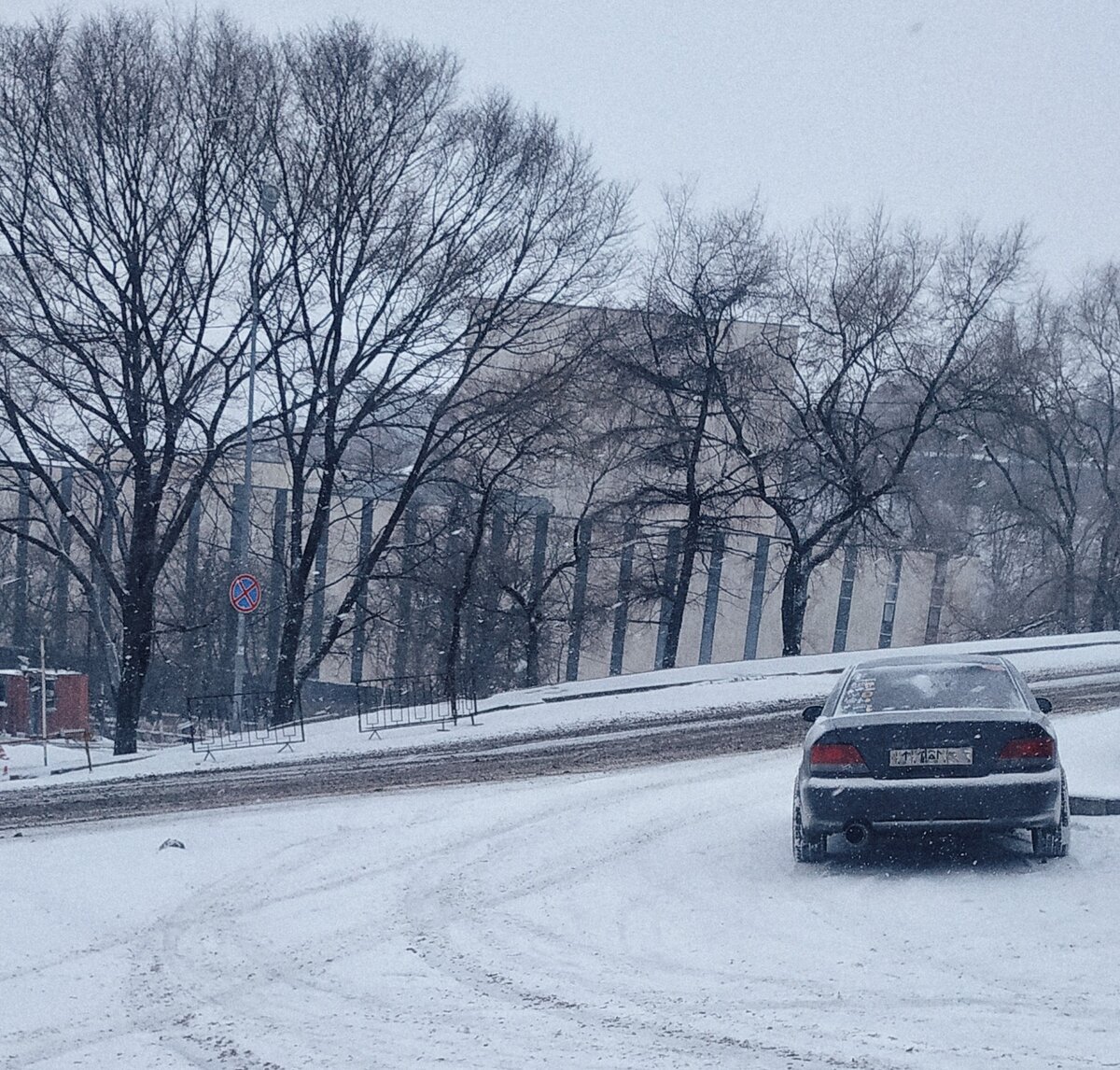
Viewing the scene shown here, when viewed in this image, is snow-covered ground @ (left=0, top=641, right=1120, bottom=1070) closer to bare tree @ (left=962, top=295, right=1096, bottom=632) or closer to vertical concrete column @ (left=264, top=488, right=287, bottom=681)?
vertical concrete column @ (left=264, top=488, right=287, bottom=681)

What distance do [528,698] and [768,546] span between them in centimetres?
2268

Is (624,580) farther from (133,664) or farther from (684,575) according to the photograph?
(133,664)

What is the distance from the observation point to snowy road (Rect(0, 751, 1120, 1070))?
217 inches

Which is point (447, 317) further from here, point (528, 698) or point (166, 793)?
point (166, 793)

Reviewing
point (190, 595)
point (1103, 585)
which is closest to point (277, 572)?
point (190, 595)

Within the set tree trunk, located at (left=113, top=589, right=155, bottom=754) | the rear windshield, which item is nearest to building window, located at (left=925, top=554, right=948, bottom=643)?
tree trunk, located at (left=113, top=589, right=155, bottom=754)

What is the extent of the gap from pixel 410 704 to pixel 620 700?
236 inches

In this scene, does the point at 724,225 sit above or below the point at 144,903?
above

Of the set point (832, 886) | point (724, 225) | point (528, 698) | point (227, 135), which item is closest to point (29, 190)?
point (227, 135)

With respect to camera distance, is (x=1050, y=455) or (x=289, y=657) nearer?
(x=289, y=657)

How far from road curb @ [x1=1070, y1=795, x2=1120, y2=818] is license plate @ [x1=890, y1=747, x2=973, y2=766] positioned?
1891 millimetres

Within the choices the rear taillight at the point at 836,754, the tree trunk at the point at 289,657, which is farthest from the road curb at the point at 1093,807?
the tree trunk at the point at 289,657

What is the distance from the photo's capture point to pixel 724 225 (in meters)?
31.8

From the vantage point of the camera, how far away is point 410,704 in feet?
84.8
